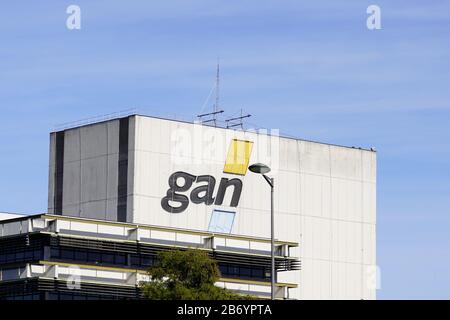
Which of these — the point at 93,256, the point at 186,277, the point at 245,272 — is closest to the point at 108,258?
the point at 93,256

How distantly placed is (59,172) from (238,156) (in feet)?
68.0

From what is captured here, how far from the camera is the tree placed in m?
81.1

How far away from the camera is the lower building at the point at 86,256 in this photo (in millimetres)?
115312

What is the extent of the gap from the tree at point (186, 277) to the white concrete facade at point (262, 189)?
5413 centimetres

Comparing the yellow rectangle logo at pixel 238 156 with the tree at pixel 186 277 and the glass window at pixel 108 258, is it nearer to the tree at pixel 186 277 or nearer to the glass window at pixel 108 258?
the glass window at pixel 108 258

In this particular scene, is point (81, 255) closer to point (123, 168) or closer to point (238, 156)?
point (123, 168)

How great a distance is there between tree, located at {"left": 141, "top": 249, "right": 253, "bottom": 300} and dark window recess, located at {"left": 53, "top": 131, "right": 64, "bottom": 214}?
64.2m

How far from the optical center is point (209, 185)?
479 ft

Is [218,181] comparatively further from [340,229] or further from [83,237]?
[83,237]

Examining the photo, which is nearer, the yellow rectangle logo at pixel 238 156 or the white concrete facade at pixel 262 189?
the white concrete facade at pixel 262 189

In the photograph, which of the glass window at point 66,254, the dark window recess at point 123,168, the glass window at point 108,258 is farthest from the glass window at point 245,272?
the glass window at point 66,254

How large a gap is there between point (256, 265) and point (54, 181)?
98.3ft

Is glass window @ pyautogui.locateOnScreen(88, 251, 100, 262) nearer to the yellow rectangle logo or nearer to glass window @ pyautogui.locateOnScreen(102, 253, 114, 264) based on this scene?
glass window @ pyautogui.locateOnScreen(102, 253, 114, 264)

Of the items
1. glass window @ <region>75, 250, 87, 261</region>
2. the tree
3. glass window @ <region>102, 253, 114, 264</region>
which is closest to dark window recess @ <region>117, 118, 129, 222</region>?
glass window @ <region>102, 253, 114, 264</region>
